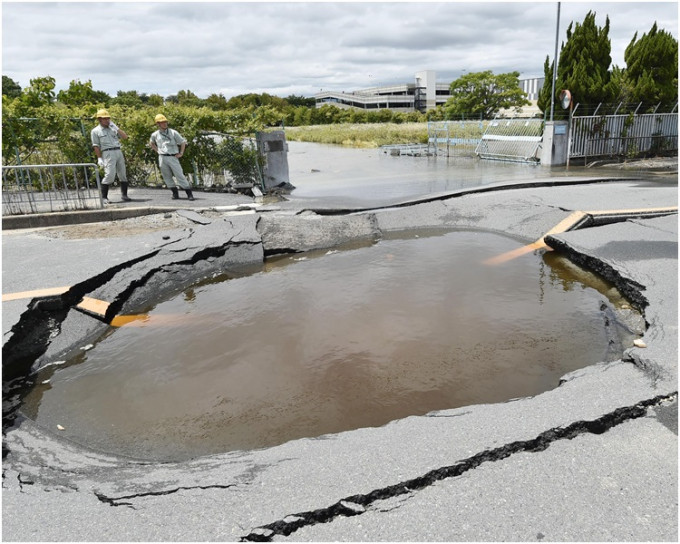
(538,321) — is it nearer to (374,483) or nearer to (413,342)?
(413,342)

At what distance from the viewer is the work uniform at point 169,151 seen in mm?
10867

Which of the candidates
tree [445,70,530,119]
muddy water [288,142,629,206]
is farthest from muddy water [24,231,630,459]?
tree [445,70,530,119]

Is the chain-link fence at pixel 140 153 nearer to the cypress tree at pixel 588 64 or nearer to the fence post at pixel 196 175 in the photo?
the fence post at pixel 196 175

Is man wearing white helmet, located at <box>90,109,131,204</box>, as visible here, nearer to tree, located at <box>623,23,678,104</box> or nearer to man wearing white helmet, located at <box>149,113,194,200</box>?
man wearing white helmet, located at <box>149,113,194,200</box>

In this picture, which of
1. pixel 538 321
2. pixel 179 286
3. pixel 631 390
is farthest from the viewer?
pixel 179 286

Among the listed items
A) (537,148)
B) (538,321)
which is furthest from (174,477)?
(537,148)

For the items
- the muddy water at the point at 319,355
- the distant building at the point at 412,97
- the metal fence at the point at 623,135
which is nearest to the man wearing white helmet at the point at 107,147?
the muddy water at the point at 319,355

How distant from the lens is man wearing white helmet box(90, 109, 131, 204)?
33.3ft

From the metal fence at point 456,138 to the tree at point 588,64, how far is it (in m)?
4.43

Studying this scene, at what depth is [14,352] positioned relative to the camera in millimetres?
4605

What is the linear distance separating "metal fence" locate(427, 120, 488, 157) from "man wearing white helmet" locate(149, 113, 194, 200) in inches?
537

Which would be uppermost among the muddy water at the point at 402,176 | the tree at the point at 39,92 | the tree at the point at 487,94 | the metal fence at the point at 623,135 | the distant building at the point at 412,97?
the distant building at the point at 412,97

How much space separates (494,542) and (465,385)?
1.88 meters

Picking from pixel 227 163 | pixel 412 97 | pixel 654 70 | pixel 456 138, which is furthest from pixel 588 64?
pixel 412 97
